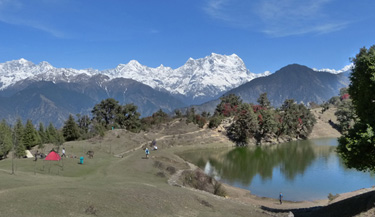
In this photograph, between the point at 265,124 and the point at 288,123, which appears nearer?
the point at 265,124

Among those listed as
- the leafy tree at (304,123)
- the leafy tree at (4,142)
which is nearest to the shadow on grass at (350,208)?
the leafy tree at (4,142)

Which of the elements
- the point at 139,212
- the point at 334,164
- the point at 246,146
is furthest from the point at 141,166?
the point at 246,146

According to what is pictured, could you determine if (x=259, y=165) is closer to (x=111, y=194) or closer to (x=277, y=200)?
(x=277, y=200)

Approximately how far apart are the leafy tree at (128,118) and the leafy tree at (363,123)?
12571cm

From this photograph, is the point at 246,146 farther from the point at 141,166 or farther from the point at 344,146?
the point at 344,146

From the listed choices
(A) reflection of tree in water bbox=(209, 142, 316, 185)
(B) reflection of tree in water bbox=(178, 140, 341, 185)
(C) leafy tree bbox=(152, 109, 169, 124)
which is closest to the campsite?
(A) reflection of tree in water bbox=(209, 142, 316, 185)

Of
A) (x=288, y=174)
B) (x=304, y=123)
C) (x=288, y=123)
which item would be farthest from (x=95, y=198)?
(x=304, y=123)

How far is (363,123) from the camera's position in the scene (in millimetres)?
29031

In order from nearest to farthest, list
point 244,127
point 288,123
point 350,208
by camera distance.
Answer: point 350,208 → point 244,127 → point 288,123

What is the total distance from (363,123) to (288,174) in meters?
51.1

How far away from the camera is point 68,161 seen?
2334 inches

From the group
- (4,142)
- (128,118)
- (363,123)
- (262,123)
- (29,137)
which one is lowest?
(4,142)

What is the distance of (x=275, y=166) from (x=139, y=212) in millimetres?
70970

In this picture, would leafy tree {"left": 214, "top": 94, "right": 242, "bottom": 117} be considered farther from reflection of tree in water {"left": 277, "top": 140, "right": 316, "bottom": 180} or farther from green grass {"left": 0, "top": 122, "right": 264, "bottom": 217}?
green grass {"left": 0, "top": 122, "right": 264, "bottom": 217}
